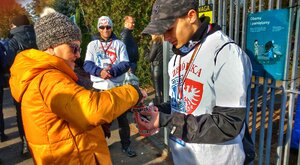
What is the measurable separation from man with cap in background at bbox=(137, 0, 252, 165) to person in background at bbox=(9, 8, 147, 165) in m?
0.31

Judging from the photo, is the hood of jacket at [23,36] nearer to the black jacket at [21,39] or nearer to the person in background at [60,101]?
the black jacket at [21,39]

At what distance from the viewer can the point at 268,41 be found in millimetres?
2355

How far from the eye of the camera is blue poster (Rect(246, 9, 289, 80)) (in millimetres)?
2258

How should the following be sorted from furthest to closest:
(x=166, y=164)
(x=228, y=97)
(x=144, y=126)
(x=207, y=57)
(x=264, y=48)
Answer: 1. (x=166, y=164)
2. (x=264, y=48)
3. (x=144, y=126)
4. (x=207, y=57)
5. (x=228, y=97)

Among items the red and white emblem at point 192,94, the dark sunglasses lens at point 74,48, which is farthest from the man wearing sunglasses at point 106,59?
the red and white emblem at point 192,94

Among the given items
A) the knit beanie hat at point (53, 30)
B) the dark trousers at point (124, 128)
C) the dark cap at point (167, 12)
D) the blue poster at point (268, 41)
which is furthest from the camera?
the dark trousers at point (124, 128)

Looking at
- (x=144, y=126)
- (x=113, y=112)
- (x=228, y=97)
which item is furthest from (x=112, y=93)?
(x=228, y=97)

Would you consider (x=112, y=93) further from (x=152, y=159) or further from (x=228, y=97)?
(x=152, y=159)

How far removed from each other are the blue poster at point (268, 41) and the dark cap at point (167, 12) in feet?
3.18

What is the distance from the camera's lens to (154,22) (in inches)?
68.3

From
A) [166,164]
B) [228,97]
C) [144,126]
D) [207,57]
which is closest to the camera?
[228,97]

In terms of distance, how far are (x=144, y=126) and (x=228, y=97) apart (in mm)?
601

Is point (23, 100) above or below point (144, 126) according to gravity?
above

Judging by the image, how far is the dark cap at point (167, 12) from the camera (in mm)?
1632
